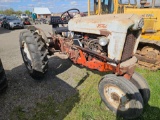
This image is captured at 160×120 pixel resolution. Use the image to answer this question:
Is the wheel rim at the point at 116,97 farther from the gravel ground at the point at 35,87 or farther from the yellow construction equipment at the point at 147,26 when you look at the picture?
the yellow construction equipment at the point at 147,26

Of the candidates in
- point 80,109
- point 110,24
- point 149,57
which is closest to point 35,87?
point 80,109

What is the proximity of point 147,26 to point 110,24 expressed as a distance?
103 inches

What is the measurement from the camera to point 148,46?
17.0 ft

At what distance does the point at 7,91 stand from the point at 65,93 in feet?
4.49

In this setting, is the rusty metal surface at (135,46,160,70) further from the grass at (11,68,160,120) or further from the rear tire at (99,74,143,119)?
the rear tire at (99,74,143,119)

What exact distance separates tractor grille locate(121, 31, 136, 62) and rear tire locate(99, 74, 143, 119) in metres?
0.50

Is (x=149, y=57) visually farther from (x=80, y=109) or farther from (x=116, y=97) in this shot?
(x=80, y=109)

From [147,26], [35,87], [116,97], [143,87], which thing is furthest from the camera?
[147,26]

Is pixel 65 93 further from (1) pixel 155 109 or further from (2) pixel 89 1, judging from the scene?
(2) pixel 89 1

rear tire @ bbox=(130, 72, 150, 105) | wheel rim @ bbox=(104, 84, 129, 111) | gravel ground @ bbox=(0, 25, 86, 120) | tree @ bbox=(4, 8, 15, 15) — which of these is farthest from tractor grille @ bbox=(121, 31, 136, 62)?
tree @ bbox=(4, 8, 15, 15)

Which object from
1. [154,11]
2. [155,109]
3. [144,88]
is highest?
[154,11]

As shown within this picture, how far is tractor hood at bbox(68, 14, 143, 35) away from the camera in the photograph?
2887 millimetres

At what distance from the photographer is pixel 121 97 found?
2969 mm

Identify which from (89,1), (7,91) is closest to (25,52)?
(7,91)
